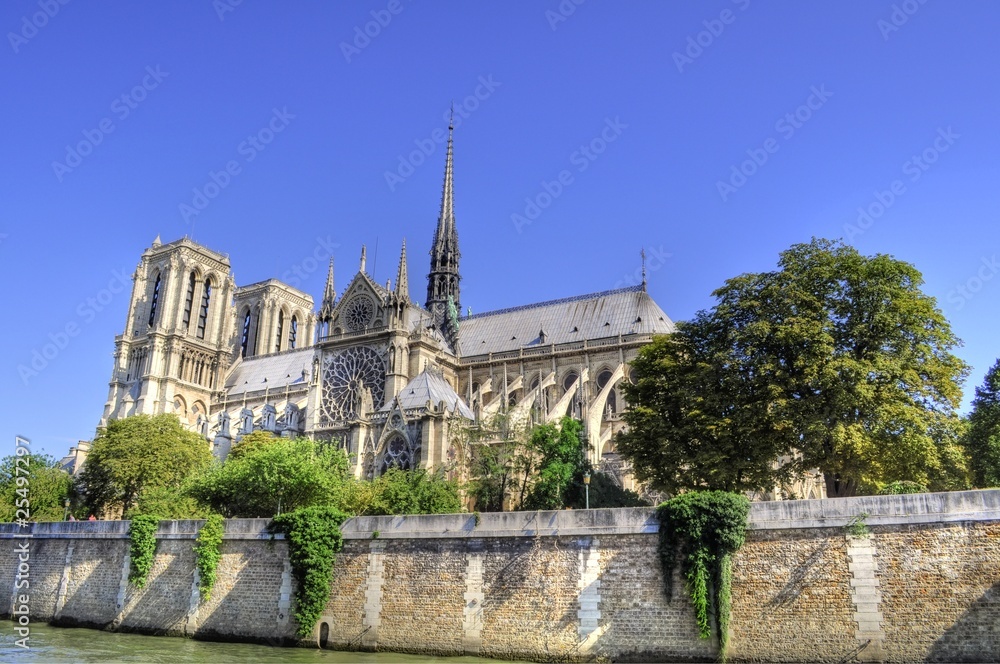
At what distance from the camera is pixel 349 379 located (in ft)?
189

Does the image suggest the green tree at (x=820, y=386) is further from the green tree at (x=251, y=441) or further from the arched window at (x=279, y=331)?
the arched window at (x=279, y=331)

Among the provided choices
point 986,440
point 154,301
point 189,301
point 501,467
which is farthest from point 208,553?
point 154,301

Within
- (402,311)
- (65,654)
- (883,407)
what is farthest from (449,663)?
(402,311)

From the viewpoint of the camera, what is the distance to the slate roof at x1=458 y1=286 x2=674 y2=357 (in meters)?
58.9

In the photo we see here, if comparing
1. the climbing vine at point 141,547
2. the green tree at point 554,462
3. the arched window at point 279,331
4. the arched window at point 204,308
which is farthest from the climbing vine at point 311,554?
the arched window at point 279,331

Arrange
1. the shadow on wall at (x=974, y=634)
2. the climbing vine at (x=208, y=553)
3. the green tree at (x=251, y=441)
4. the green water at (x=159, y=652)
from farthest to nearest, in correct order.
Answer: the green tree at (x=251, y=441) → the climbing vine at (x=208, y=553) → the green water at (x=159, y=652) → the shadow on wall at (x=974, y=634)

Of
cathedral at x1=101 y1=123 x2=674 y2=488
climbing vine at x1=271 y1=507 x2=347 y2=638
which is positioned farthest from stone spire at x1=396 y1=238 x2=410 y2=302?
climbing vine at x1=271 y1=507 x2=347 y2=638

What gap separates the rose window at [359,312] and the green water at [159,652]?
3404cm

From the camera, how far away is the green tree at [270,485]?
3194 cm

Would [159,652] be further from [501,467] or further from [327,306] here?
[327,306]

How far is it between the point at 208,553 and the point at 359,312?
113ft

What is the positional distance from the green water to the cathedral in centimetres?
1481

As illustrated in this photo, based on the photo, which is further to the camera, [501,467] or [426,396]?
[426,396]

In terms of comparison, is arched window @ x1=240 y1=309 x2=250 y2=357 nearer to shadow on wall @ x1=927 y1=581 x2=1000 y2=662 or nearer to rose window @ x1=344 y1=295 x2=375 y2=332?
rose window @ x1=344 y1=295 x2=375 y2=332
